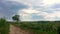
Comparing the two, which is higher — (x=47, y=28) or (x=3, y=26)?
(x=3, y=26)

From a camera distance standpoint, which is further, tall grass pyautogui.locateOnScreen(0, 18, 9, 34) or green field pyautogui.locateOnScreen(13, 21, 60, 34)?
green field pyautogui.locateOnScreen(13, 21, 60, 34)

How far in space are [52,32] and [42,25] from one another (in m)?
1.93

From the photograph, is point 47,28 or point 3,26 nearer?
point 3,26

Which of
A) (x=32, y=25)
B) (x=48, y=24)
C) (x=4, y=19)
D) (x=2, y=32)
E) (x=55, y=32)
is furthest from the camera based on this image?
(x=32, y=25)

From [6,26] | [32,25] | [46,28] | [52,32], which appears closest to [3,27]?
[6,26]

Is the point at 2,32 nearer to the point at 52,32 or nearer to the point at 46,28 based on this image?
the point at 52,32

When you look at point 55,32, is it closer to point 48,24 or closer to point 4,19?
point 48,24

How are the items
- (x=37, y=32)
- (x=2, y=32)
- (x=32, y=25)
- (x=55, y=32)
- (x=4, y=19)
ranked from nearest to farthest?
(x=2, y=32), (x=4, y=19), (x=55, y=32), (x=37, y=32), (x=32, y=25)

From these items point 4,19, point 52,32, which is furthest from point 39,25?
point 4,19

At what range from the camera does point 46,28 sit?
36.0 ft

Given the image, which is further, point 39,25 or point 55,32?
point 39,25

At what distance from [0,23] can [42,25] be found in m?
4.21

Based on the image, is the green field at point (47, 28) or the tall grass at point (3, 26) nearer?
the tall grass at point (3, 26)

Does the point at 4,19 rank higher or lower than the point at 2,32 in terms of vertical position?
higher
